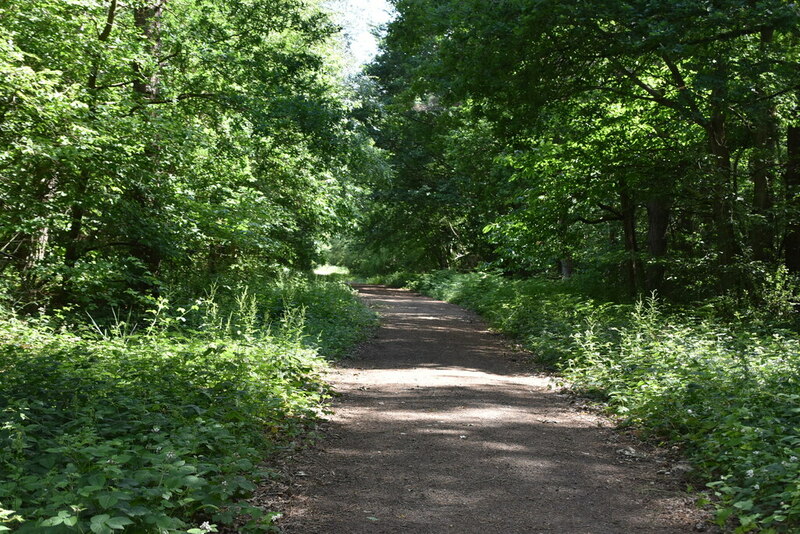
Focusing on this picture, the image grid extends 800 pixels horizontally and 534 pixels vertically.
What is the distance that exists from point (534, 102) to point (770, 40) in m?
4.24

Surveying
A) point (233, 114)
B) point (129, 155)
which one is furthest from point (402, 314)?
point (129, 155)

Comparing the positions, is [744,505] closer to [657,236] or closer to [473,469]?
[473,469]

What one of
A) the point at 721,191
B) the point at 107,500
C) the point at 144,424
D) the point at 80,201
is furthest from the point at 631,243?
the point at 107,500

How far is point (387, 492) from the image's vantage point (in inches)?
194

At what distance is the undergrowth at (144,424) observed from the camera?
3.36 m

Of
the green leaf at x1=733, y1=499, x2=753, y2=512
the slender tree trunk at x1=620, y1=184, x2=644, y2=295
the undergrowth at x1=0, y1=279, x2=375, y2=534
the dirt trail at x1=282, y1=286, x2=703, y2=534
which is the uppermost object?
the slender tree trunk at x1=620, y1=184, x2=644, y2=295

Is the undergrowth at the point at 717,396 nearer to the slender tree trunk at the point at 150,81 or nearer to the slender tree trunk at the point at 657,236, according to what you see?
the slender tree trunk at the point at 657,236

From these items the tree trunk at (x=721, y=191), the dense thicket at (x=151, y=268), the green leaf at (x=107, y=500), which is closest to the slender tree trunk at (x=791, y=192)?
the tree trunk at (x=721, y=191)

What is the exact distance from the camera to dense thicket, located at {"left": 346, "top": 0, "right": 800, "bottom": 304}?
9.94 metres

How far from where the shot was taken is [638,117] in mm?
13914

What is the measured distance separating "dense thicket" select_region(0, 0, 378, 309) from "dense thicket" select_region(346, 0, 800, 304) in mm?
3278

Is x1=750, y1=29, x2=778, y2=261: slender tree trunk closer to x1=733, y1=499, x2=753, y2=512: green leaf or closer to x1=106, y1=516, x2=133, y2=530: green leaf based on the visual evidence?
x1=733, y1=499, x2=753, y2=512: green leaf

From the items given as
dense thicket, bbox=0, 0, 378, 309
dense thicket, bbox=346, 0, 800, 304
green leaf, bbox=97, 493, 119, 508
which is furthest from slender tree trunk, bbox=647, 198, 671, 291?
green leaf, bbox=97, 493, 119, 508

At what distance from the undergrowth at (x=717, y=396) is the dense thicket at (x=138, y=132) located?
6.75 meters
